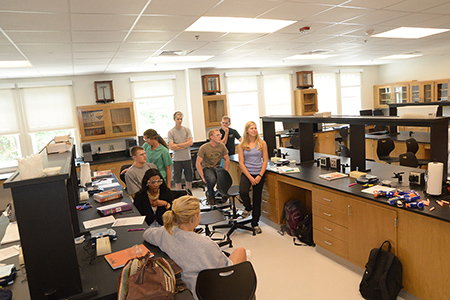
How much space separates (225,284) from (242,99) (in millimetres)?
7410

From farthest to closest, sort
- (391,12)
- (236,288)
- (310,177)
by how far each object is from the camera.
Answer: (310,177), (391,12), (236,288)

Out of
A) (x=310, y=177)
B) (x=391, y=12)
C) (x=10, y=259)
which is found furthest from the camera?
(x=310, y=177)

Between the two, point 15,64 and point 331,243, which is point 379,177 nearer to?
point 331,243

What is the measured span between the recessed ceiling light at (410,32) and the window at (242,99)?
4.15 metres

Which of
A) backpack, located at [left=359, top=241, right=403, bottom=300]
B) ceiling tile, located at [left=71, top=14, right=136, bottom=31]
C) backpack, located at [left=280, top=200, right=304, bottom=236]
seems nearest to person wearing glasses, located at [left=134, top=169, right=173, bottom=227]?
ceiling tile, located at [left=71, top=14, right=136, bottom=31]

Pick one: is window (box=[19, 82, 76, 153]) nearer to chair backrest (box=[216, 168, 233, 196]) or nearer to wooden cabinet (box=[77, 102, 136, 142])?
wooden cabinet (box=[77, 102, 136, 142])

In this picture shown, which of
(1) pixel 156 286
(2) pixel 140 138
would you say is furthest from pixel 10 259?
(2) pixel 140 138

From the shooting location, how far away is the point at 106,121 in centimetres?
708

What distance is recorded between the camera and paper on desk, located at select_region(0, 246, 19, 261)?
94.0 inches

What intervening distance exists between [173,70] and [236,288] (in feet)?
22.3

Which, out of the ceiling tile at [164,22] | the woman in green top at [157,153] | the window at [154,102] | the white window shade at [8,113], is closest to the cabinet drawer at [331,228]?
the woman in green top at [157,153]

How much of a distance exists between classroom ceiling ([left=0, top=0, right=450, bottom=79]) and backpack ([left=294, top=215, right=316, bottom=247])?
2484 mm

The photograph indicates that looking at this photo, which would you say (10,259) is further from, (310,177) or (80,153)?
(80,153)

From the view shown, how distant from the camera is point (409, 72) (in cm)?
1029
